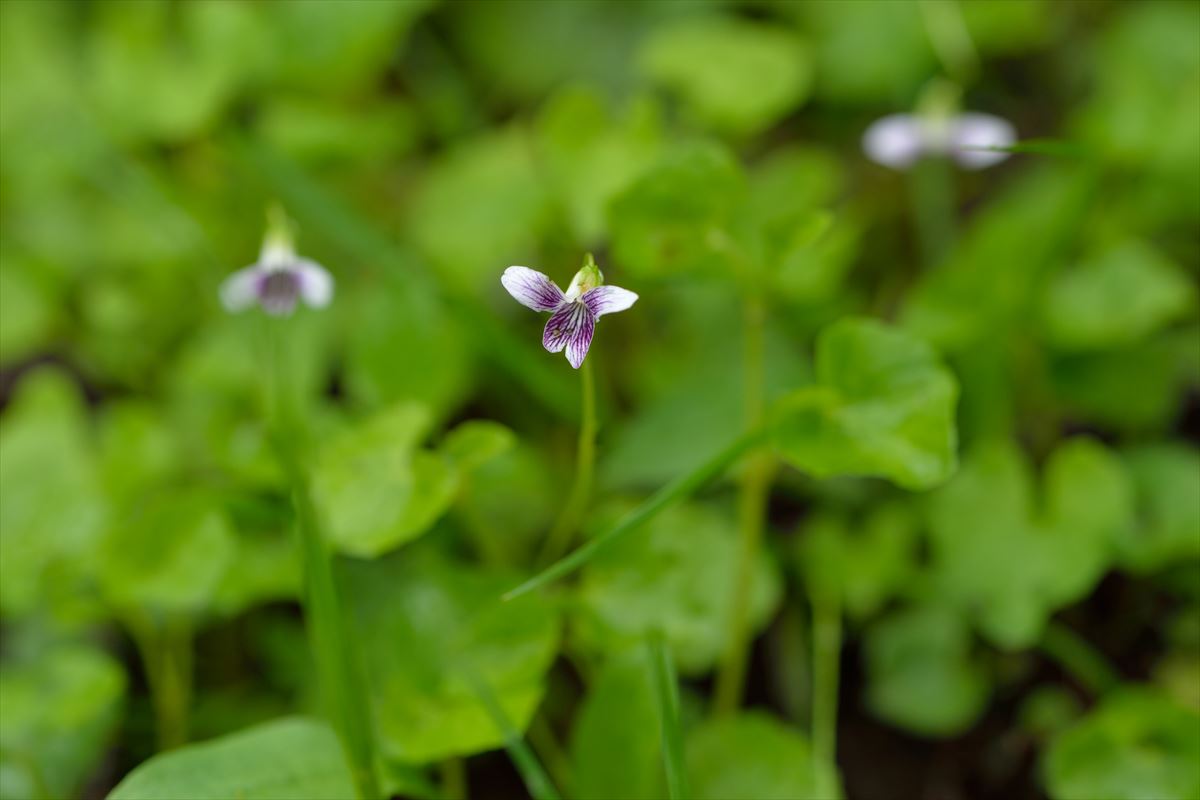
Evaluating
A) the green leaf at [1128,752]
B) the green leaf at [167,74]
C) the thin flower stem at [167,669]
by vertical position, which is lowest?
the green leaf at [1128,752]

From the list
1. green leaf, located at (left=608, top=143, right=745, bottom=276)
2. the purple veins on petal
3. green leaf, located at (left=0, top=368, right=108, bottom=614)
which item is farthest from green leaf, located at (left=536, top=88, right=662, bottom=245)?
green leaf, located at (left=0, top=368, right=108, bottom=614)

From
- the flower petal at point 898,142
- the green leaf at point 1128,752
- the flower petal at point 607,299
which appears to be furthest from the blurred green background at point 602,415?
the flower petal at point 607,299

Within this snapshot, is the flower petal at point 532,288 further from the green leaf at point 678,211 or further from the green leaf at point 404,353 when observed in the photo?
the green leaf at point 404,353

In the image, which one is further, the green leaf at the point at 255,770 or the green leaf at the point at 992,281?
the green leaf at the point at 992,281

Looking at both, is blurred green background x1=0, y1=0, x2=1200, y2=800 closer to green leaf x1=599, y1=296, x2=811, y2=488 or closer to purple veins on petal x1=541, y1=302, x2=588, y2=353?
green leaf x1=599, y1=296, x2=811, y2=488

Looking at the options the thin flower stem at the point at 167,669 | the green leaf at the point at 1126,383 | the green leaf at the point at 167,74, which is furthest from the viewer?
the green leaf at the point at 167,74

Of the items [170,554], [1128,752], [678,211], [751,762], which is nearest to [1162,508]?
[1128,752]

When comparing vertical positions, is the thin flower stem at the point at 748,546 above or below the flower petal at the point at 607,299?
below

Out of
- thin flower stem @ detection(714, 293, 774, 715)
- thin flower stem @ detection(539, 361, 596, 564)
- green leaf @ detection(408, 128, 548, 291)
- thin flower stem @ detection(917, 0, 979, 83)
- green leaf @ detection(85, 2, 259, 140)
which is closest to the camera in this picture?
thin flower stem @ detection(539, 361, 596, 564)
